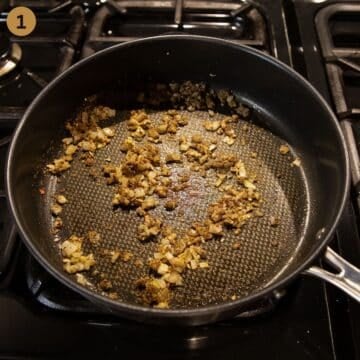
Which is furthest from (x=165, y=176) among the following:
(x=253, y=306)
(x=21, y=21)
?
(x=21, y=21)

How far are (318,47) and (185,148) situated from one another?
316 mm

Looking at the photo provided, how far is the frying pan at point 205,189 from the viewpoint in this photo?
66cm

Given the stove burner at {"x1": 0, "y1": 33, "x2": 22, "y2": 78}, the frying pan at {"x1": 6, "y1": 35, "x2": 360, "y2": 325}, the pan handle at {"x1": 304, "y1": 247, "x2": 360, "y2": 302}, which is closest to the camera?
the pan handle at {"x1": 304, "y1": 247, "x2": 360, "y2": 302}

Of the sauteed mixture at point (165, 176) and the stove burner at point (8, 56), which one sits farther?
the stove burner at point (8, 56)

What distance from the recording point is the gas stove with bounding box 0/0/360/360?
580 millimetres

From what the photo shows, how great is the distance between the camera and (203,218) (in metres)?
0.74

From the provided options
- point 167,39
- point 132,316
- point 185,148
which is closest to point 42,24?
point 167,39

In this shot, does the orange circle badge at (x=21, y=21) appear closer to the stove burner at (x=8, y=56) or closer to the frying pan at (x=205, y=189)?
the stove burner at (x=8, y=56)

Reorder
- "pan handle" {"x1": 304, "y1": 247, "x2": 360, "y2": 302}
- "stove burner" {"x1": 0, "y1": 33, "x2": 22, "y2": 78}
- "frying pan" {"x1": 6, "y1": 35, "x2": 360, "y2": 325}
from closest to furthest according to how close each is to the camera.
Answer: "pan handle" {"x1": 304, "y1": 247, "x2": 360, "y2": 302}
"frying pan" {"x1": 6, "y1": 35, "x2": 360, "y2": 325}
"stove burner" {"x1": 0, "y1": 33, "x2": 22, "y2": 78}

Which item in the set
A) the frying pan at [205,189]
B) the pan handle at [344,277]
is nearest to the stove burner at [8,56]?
the frying pan at [205,189]

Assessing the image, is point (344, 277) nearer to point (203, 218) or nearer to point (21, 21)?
point (203, 218)

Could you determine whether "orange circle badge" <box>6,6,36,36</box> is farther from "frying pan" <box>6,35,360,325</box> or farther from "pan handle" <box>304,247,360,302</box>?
"pan handle" <box>304,247,360,302</box>

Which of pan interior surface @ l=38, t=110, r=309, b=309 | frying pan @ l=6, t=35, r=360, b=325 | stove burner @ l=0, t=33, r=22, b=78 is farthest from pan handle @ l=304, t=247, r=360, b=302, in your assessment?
stove burner @ l=0, t=33, r=22, b=78

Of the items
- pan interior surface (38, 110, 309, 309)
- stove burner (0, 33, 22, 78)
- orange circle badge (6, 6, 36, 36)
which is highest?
orange circle badge (6, 6, 36, 36)
